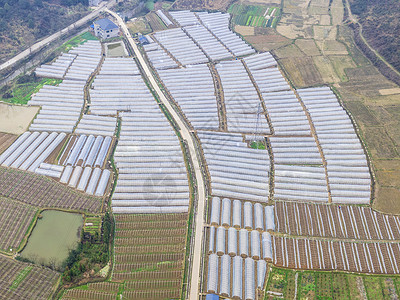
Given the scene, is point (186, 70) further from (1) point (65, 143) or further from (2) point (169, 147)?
(1) point (65, 143)

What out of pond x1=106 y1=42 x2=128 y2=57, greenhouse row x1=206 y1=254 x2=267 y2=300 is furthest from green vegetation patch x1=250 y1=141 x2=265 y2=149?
pond x1=106 y1=42 x2=128 y2=57

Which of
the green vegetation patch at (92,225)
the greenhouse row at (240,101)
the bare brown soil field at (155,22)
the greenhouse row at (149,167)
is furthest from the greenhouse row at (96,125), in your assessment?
the bare brown soil field at (155,22)

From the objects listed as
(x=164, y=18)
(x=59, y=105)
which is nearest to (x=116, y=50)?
(x=164, y=18)

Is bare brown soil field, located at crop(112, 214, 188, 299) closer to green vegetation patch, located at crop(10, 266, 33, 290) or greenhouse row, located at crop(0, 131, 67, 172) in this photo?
green vegetation patch, located at crop(10, 266, 33, 290)

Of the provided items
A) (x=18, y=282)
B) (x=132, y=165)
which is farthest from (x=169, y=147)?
(x=18, y=282)

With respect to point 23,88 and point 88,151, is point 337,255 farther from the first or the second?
point 23,88
